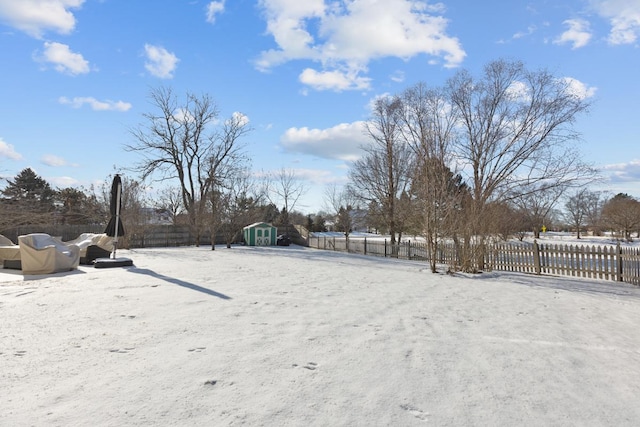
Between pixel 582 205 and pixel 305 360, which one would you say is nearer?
pixel 305 360

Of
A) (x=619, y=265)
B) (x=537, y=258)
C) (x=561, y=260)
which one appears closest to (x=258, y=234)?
(x=537, y=258)

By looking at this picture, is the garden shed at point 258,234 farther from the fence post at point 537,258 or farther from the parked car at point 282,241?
the fence post at point 537,258

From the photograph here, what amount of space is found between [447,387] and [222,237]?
31.7m

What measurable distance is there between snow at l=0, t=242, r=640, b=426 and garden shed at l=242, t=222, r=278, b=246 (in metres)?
24.7

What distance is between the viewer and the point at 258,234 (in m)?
32.2

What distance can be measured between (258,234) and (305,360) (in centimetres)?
2896

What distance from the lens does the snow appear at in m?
2.70

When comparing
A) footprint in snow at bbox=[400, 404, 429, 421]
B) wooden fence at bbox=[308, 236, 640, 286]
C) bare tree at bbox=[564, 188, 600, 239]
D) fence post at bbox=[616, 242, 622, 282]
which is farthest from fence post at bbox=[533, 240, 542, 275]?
bare tree at bbox=[564, 188, 600, 239]

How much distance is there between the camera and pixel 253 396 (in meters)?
2.87

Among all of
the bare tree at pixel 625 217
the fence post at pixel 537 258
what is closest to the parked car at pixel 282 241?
the fence post at pixel 537 258

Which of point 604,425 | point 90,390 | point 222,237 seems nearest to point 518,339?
point 604,425

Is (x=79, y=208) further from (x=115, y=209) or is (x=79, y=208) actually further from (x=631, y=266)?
(x=631, y=266)

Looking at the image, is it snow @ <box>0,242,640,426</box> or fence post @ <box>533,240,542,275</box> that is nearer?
snow @ <box>0,242,640,426</box>

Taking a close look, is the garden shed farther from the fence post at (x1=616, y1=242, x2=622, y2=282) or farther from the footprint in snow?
the footprint in snow
